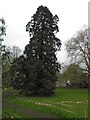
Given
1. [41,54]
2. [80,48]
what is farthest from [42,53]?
[80,48]

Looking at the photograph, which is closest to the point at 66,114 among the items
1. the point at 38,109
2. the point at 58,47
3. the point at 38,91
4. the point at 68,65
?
the point at 38,109

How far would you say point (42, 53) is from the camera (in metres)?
43.7

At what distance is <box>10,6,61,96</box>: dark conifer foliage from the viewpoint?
41719mm

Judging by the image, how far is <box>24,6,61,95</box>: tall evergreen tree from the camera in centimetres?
4178

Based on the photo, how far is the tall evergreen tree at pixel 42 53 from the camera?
41.8 m

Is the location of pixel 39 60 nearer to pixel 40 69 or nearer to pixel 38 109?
pixel 40 69

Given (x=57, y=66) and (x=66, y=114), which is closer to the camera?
(x=66, y=114)

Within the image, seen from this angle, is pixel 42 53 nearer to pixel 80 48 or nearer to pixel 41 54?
pixel 41 54

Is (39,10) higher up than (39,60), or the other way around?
(39,10)

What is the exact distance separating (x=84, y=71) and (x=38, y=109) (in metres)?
23.5

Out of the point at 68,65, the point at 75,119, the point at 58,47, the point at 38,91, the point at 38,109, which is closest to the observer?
the point at 75,119

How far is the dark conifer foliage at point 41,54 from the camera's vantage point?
137 ft

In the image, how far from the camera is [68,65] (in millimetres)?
49125

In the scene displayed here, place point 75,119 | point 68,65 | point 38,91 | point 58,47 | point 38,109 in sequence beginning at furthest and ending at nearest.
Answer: point 68,65, point 58,47, point 38,91, point 38,109, point 75,119
